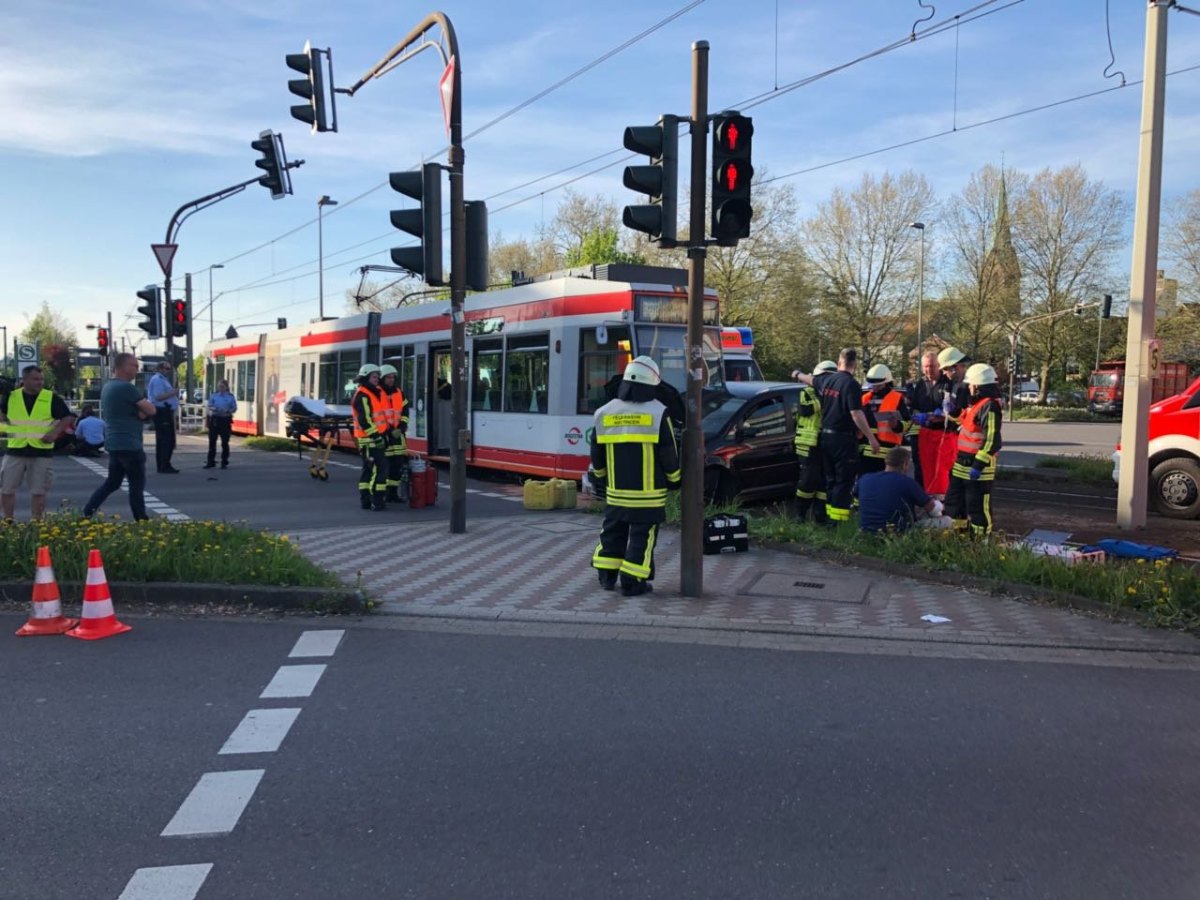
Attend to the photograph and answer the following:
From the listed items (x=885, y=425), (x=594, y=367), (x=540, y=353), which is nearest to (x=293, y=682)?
(x=885, y=425)

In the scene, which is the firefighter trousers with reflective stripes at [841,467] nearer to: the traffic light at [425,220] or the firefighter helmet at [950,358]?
the firefighter helmet at [950,358]

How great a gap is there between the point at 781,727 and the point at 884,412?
21.1ft

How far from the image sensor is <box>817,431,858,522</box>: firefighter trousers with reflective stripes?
10.2 metres

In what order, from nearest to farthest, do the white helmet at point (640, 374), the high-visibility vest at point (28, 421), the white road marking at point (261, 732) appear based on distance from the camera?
the white road marking at point (261, 732) < the white helmet at point (640, 374) < the high-visibility vest at point (28, 421)

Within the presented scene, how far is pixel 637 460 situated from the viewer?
7.56 metres

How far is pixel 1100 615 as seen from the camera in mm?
7098

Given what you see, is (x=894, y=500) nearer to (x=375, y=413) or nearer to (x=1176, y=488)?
(x=1176, y=488)

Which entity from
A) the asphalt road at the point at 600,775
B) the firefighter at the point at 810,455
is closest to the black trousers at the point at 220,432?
the firefighter at the point at 810,455

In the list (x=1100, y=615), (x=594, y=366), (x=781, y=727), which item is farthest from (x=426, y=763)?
(x=594, y=366)

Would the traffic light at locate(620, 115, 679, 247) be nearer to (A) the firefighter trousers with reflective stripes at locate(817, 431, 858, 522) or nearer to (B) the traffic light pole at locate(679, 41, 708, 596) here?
(B) the traffic light pole at locate(679, 41, 708, 596)

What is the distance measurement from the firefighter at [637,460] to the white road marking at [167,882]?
4523 mm

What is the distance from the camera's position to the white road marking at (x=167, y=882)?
326 centimetres

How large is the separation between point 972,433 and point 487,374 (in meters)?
9.06

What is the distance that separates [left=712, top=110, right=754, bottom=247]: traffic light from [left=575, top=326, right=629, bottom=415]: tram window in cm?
677
